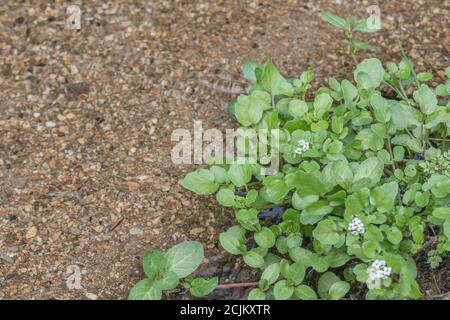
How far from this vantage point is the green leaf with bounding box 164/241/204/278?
1.79 m

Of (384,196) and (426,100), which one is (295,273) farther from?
(426,100)

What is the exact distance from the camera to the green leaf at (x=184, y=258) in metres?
1.79

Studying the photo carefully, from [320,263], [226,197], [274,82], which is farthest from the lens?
[274,82]

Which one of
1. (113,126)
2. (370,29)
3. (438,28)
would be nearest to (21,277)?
(113,126)

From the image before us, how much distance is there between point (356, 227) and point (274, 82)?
21.6 inches

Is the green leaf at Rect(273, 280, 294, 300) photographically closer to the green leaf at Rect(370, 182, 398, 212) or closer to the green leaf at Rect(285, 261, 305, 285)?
the green leaf at Rect(285, 261, 305, 285)

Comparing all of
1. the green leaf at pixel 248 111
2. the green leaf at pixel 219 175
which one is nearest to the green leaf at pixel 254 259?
the green leaf at pixel 219 175

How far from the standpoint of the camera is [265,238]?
1.84 m

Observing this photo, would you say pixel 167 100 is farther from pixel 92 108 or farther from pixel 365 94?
pixel 365 94

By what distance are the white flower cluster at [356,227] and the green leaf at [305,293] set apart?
17 cm

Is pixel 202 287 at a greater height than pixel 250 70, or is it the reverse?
pixel 250 70

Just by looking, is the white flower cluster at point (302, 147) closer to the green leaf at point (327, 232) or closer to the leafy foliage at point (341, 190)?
the leafy foliage at point (341, 190)

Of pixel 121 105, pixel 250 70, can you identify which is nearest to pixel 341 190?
pixel 250 70

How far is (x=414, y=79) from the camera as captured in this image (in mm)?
2172
